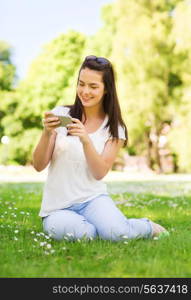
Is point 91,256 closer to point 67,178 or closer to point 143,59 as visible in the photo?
point 67,178

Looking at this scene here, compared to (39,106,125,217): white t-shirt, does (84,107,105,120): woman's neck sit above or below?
above

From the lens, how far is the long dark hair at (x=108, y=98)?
15.8ft

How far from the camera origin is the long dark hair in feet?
15.8

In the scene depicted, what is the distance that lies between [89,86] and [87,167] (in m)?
0.78

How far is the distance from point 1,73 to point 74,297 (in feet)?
126

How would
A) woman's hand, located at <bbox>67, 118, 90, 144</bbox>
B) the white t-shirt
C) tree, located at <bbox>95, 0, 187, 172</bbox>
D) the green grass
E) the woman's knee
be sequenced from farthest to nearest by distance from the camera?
tree, located at <bbox>95, 0, 187, 172</bbox>, the white t-shirt, the woman's knee, woman's hand, located at <bbox>67, 118, 90, 144</bbox>, the green grass

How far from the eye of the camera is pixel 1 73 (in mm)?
40156

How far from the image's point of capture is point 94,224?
4.78 metres

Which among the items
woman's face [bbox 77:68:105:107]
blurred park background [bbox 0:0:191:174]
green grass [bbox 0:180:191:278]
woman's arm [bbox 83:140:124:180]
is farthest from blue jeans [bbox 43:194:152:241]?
blurred park background [bbox 0:0:191:174]

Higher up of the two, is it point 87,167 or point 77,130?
point 77,130

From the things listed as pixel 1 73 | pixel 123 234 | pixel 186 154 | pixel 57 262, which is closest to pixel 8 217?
pixel 123 234

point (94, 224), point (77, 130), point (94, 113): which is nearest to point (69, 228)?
point (94, 224)

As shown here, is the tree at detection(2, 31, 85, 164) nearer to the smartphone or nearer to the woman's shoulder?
the woman's shoulder

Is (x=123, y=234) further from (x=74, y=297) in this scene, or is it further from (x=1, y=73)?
(x=1, y=73)
